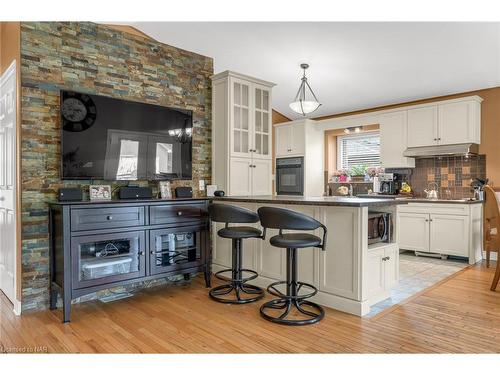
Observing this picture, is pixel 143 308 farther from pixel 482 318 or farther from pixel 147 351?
pixel 482 318

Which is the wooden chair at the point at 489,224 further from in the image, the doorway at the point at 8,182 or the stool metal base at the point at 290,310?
the doorway at the point at 8,182

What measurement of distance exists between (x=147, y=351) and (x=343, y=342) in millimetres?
1275

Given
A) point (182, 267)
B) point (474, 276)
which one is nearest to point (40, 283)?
point (182, 267)

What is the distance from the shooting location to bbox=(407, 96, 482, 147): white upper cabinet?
488 centimetres

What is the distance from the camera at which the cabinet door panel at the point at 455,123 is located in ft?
16.0

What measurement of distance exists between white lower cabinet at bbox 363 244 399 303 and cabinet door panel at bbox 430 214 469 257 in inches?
83.0

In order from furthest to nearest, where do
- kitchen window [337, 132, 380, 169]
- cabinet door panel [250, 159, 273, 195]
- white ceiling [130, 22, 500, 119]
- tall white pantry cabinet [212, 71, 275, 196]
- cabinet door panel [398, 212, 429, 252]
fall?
1. kitchen window [337, 132, 380, 169]
2. cabinet door panel [398, 212, 429, 252]
3. cabinet door panel [250, 159, 273, 195]
4. tall white pantry cabinet [212, 71, 275, 196]
5. white ceiling [130, 22, 500, 119]

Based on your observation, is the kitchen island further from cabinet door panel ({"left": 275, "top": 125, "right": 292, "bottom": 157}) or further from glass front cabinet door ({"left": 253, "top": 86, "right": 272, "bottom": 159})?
cabinet door panel ({"left": 275, "top": 125, "right": 292, "bottom": 157})

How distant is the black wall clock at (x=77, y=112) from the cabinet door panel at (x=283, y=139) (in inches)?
165

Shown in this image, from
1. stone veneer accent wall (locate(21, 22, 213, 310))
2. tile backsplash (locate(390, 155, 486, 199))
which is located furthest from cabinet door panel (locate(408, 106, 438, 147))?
stone veneer accent wall (locate(21, 22, 213, 310))

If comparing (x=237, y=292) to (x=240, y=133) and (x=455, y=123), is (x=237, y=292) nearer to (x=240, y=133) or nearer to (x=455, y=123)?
(x=240, y=133)

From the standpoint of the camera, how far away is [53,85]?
3076 mm

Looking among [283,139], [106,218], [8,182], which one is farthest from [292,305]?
[283,139]

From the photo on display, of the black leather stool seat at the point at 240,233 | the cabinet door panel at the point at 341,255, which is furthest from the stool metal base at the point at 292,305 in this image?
the black leather stool seat at the point at 240,233
